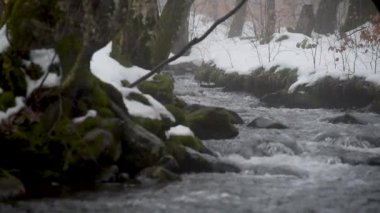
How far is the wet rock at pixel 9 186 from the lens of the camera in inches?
247

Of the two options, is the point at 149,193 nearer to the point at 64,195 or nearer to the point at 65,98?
the point at 64,195

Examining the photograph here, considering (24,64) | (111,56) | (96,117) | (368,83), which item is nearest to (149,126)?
(96,117)

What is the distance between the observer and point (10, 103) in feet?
24.1

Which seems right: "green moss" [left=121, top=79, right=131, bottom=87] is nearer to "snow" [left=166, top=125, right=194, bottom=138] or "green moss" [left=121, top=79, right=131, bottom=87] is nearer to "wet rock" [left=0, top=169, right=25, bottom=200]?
"snow" [left=166, top=125, right=194, bottom=138]

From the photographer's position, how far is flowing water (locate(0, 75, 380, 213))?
20.7 ft

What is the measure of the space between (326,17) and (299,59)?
18.6 feet

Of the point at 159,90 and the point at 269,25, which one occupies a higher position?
the point at 269,25

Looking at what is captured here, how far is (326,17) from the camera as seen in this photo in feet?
72.2

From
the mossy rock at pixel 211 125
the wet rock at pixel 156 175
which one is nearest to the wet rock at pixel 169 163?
the wet rock at pixel 156 175

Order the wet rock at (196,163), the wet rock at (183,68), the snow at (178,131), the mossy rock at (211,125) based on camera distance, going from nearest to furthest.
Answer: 1. the wet rock at (196,163)
2. the snow at (178,131)
3. the mossy rock at (211,125)
4. the wet rock at (183,68)

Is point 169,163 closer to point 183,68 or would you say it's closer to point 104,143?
point 104,143

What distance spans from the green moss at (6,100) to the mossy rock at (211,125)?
3883 mm

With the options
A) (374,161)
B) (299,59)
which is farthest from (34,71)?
(299,59)

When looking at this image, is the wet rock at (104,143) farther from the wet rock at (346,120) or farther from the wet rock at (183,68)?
the wet rock at (183,68)
